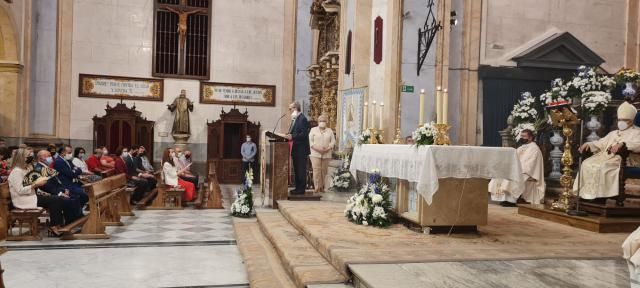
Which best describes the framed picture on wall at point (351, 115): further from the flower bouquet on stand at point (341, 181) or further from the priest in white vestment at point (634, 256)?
the priest in white vestment at point (634, 256)

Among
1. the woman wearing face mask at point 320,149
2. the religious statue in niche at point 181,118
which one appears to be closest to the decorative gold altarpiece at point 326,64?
the woman wearing face mask at point 320,149

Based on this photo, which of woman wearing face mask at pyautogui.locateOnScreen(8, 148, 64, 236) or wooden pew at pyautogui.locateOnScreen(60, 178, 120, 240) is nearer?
woman wearing face mask at pyautogui.locateOnScreen(8, 148, 64, 236)

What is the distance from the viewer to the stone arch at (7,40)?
12.3m

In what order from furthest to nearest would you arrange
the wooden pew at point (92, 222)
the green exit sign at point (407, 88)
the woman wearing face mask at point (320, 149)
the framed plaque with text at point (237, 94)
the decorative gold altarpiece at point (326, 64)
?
the framed plaque with text at point (237, 94) < the decorative gold altarpiece at point (326, 64) < the woman wearing face mask at point (320, 149) < the green exit sign at point (407, 88) < the wooden pew at point (92, 222)

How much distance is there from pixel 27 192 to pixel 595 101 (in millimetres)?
8002

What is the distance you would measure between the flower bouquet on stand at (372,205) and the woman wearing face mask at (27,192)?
3903 millimetres

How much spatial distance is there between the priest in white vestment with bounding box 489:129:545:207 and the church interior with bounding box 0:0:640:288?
3 centimetres

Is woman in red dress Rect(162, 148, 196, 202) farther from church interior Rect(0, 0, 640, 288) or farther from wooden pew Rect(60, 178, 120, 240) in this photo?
wooden pew Rect(60, 178, 120, 240)

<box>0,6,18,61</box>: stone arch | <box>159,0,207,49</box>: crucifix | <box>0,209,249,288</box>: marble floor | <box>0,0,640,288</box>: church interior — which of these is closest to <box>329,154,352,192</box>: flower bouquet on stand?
<box>0,0,640,288</box>: church interior

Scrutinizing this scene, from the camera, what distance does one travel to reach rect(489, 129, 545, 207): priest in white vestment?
786 centimetres

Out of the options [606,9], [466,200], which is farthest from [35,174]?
[606,9]

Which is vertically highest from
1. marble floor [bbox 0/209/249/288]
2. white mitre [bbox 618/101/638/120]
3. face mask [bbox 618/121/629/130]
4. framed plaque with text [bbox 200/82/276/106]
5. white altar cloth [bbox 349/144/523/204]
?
framed plaque with text [bbox 200/82/276/106]

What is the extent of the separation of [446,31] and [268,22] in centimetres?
830

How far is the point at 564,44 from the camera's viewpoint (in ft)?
38.5
